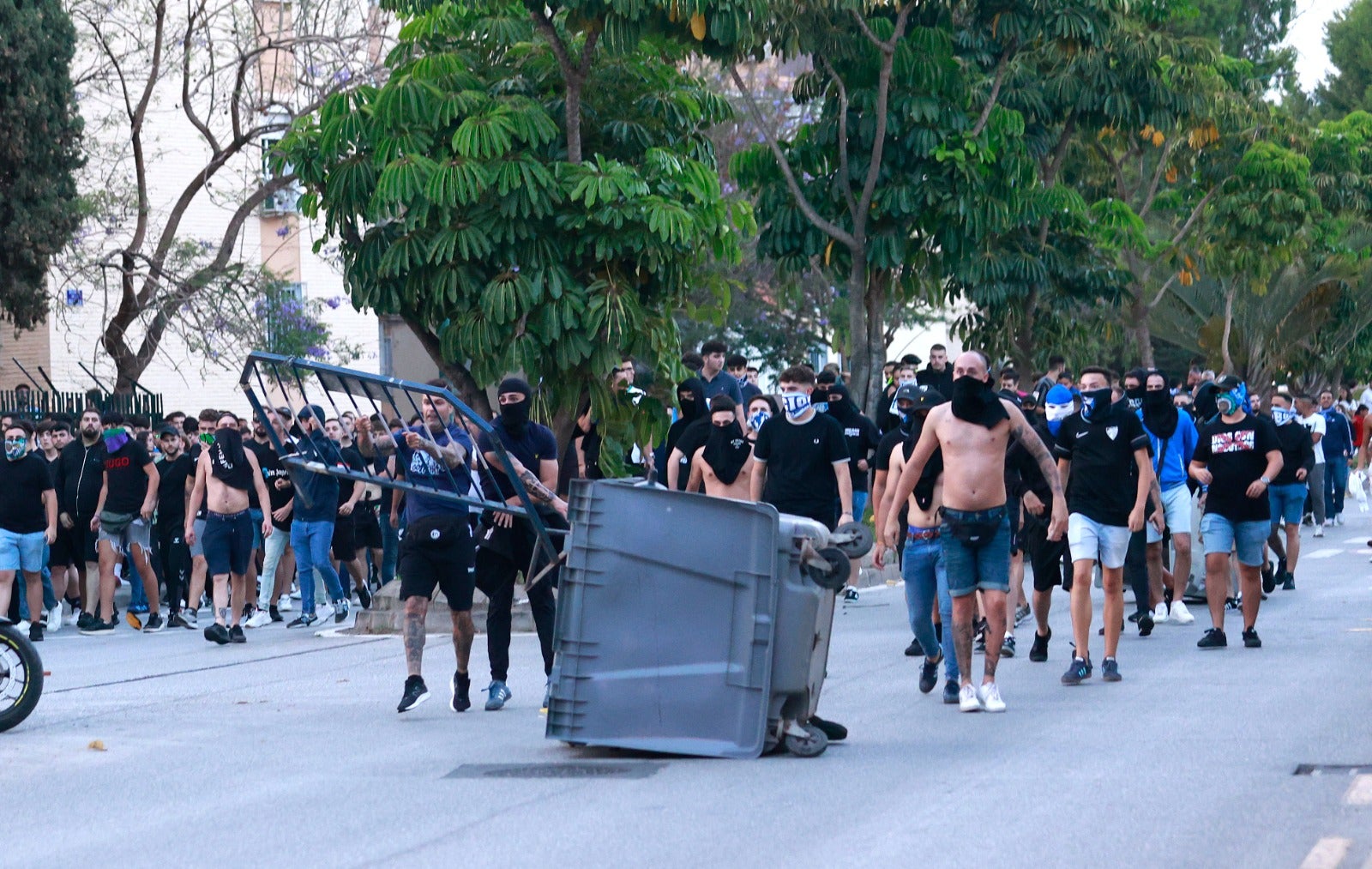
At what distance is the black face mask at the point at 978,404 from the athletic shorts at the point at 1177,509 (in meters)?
4.92

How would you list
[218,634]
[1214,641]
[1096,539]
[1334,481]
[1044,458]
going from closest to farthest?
[1044,458]
[1096,539]
[1214,641]
[218,634]
[1334,481]

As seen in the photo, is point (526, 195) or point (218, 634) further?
point (218, 634)

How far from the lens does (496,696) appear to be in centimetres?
1041

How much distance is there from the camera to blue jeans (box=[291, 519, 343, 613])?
16406 millimetres

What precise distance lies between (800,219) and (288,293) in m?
7.99

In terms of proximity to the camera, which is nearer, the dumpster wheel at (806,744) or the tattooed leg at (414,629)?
the dumpster wheel at (806,744)

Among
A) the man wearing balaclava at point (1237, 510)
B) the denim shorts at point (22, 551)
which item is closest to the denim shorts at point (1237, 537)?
the man wearing balaclava at point (1237, 510)

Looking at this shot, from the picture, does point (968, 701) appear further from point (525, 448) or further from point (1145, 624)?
point (1145, 624)

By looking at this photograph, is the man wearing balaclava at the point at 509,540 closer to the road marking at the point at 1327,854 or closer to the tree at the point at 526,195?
the tree at the point at 526,195

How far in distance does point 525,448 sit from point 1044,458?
2879mm

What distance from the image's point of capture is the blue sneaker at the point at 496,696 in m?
10.4

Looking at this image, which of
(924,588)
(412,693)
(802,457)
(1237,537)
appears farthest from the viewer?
(1237,537)

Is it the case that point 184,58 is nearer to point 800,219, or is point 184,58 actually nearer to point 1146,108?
point 800,219

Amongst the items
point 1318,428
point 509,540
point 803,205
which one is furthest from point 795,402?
point 1318,428
